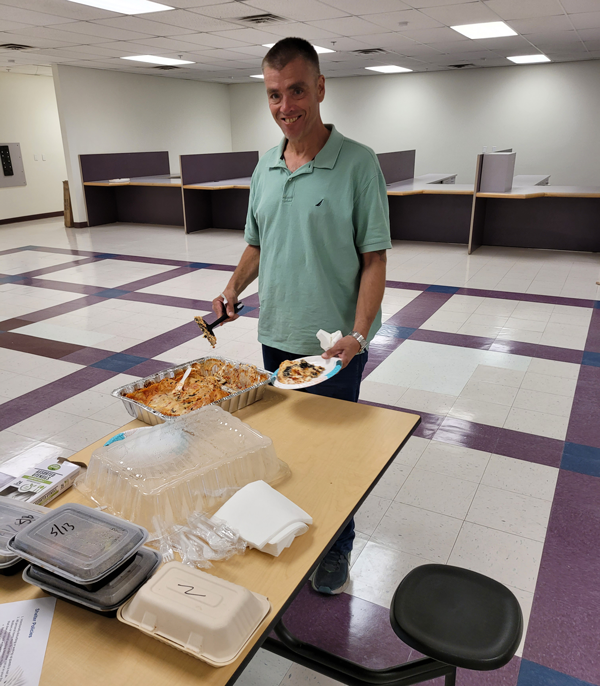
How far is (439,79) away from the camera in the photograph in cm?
1179

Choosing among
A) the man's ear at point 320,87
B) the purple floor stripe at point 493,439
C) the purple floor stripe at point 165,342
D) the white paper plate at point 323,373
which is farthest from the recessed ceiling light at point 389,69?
the white paper plate at point 323,373

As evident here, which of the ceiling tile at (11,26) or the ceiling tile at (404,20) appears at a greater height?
the ceiling tile at (404,20)

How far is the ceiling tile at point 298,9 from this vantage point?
5836 mm

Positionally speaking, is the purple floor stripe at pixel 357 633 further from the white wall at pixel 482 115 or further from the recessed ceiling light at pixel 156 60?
the white wall at pixel 482 115

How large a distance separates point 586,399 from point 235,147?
43.3ft

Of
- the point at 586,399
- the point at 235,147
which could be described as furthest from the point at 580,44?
the point at 235,147

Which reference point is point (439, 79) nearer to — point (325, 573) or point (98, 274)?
point (98, 274)

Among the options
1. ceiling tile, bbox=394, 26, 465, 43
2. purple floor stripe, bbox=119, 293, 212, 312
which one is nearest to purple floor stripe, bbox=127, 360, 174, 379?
purple floor stripe, bbox=119, 293, 212, 312

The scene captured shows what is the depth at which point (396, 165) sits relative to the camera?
8656 mm

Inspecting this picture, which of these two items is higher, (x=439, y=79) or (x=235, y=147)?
(x=439, y=79)

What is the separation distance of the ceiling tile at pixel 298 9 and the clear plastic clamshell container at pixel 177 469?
579 centimetres

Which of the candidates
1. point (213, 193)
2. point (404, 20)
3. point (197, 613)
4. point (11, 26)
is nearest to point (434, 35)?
point (404, 20)

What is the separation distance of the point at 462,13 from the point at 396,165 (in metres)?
2.51

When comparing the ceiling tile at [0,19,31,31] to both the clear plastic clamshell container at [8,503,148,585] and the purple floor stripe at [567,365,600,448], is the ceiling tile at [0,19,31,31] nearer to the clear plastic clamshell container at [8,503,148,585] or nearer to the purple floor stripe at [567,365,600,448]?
the purple floor stripe at [567,365,600,448]
